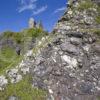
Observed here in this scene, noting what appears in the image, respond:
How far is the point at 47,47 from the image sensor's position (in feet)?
97.0

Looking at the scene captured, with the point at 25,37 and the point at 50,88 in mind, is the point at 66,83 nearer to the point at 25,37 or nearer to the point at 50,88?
the point at 50,88

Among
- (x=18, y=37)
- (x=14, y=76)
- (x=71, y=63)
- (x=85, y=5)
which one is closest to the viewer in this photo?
(x=71, y=63)

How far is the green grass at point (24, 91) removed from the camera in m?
27.0

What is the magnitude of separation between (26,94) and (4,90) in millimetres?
2209

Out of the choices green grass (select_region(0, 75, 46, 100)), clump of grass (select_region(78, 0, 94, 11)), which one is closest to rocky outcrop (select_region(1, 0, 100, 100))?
green grass (select_region(0, 75, 46, 100))

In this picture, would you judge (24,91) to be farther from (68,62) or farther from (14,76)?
(68,62)

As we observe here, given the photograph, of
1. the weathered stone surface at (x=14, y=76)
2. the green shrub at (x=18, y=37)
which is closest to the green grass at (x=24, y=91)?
the weathered stone surface at (x=14, y=76)

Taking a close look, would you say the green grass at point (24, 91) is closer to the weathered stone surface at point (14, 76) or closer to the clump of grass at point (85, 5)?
the weathered stone surface at point (14, 76)

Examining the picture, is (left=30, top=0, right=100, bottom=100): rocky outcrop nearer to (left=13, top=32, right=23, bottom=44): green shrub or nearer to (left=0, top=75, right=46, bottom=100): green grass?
(left=0, top=75, right=46, bottom=100): green grass

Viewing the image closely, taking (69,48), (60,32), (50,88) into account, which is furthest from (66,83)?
(60,32)

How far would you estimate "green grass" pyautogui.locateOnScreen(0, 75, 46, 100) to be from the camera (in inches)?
1064

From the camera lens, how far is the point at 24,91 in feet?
90.5

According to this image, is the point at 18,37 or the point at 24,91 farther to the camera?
the point at 18,37

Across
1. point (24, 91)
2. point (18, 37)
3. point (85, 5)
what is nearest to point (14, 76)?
point (24, 91)
